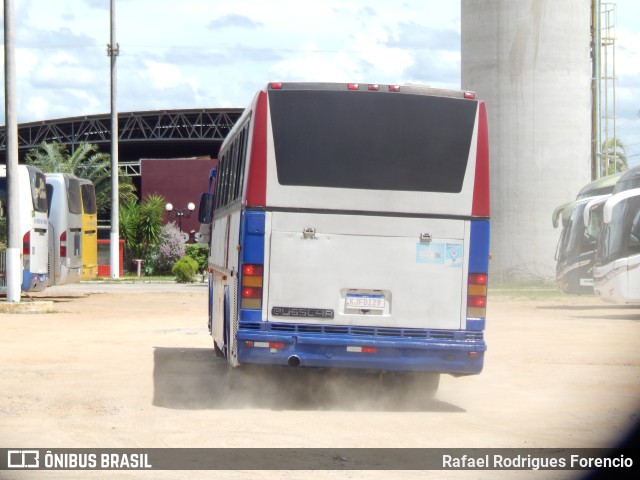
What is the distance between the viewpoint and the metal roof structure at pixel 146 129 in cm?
6781

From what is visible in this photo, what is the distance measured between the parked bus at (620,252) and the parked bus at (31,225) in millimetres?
13592

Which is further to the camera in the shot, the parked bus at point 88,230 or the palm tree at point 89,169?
the palm tree at point 89,169

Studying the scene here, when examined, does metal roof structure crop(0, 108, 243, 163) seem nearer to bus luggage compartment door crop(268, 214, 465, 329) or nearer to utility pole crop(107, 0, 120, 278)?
utility pole crop(107, 0, 120, 278)

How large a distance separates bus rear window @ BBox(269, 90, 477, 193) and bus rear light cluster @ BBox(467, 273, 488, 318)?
894mm

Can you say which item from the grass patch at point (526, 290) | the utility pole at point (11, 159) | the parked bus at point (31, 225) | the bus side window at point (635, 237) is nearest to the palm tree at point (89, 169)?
the grass patch at point (526, 290)

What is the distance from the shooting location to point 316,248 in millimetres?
11289

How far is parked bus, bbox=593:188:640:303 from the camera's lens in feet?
89.8

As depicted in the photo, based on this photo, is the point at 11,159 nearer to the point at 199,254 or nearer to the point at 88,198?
the point at 88,198

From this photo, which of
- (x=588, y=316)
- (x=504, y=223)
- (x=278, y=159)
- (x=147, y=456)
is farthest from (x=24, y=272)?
(x=504, y=223)

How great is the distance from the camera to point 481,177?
37.6ft

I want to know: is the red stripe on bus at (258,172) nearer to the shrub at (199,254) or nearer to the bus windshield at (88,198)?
the bus windshield at (88,198)

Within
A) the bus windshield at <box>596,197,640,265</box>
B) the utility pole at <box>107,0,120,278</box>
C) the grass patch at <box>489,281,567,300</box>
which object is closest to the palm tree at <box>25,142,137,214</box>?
the utility pole at <box>107,0,120,278</box>

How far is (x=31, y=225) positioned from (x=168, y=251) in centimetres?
2411

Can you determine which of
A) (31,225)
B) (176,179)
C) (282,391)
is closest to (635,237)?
(31,225)
